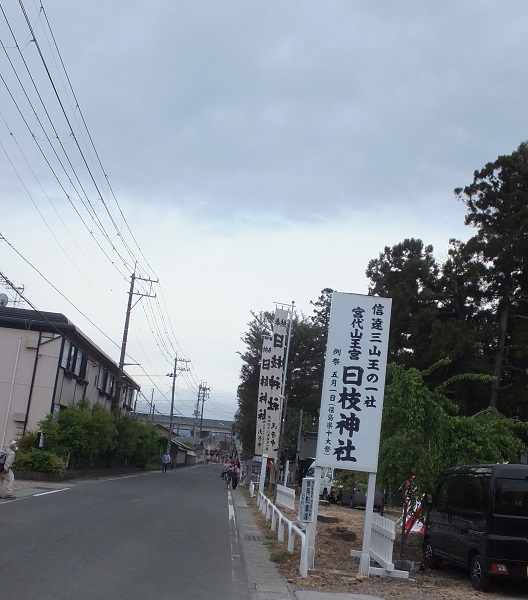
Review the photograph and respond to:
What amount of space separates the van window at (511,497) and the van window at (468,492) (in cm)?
25

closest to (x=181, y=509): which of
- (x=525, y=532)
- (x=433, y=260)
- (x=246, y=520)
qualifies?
(x=246, y=520)

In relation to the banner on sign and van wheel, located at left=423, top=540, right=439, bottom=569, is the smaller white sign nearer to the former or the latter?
van wheel, located at left=423, top=540, right=439, bottom=569

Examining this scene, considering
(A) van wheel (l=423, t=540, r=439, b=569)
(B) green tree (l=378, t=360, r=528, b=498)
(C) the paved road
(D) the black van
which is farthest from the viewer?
(B) green tree (l=378, t=360, r=528, b=498)

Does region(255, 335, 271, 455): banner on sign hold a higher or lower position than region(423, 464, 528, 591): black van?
higher

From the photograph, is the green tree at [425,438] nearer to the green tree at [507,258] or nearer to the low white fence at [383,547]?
the low white fence at [383,547]

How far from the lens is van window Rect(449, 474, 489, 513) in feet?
36.7

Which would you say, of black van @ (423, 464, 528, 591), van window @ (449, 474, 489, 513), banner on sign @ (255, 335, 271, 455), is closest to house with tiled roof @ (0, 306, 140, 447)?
banner on sign @ (255, 335, 271, 455)

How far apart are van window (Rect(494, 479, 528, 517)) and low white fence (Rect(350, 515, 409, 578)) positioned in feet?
5.79

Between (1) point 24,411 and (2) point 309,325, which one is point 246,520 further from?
(2) point 309,325

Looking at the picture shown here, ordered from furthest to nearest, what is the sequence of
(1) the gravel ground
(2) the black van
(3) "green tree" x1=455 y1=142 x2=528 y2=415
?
(3) "green tree" x1=455 y1=142 x2=528 y2=415
(2) the black van
(1) the gravel ground

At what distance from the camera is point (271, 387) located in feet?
94.3

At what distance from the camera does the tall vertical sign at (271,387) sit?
93.5 feet

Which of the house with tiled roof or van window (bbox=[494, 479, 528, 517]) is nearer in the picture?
van window (bbox=[494, 479, 528, 517])

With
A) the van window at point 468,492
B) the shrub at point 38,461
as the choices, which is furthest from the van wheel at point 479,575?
the shrub at point 38,461
